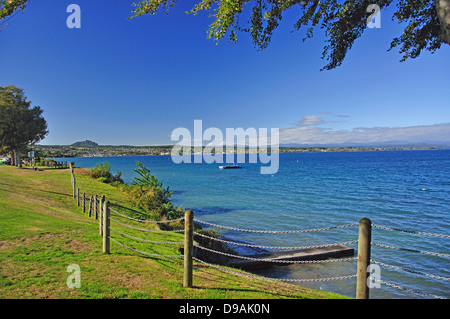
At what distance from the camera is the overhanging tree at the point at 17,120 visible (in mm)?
41281

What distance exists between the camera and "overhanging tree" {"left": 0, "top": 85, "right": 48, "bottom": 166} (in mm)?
41281

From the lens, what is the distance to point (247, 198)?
35.9 meters

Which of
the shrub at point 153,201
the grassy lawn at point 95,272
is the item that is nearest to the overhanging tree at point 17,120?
the shrub at point 153,201

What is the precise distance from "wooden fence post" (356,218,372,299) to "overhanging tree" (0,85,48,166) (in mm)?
50435

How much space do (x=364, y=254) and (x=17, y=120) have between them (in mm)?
52021

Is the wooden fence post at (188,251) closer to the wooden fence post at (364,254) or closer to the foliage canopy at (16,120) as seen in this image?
the wooden fence post at (364,254)

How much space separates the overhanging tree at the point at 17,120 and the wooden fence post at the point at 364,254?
50435 millimetres

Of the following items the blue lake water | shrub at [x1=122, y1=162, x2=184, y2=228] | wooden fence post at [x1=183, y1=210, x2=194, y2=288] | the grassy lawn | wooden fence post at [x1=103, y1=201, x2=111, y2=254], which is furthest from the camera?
shrub at [x1=122, y1=162, x2=184, y2=228]
